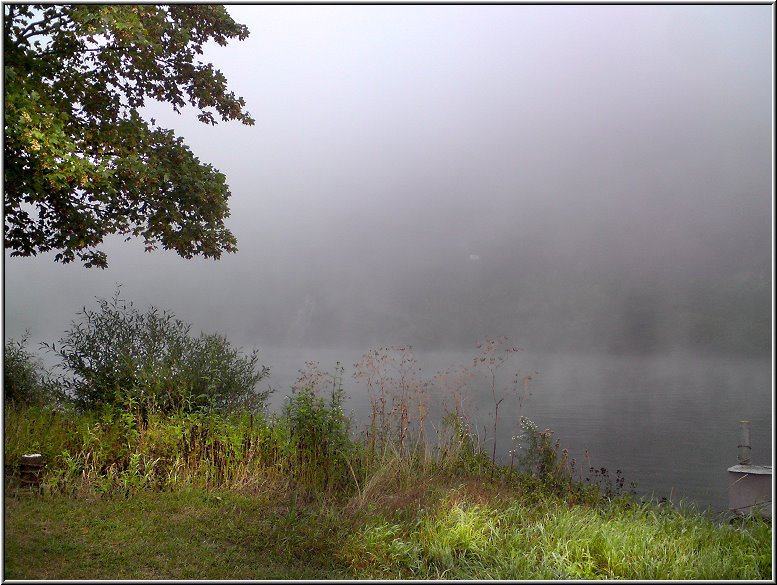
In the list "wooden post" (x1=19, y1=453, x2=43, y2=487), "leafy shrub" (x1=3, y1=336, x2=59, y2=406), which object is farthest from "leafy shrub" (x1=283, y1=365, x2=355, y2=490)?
"leafy shrub" (x1=3, y1=336, x2=59, y2=406)

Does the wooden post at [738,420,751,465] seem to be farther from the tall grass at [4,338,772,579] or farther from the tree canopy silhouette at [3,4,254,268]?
the tree canopy silhouette at [3,4,254,268]

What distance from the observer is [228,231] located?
8.15 metres

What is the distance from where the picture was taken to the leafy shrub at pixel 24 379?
8562mm

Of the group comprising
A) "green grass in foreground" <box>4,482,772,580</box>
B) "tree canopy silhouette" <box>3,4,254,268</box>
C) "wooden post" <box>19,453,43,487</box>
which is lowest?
"green grass in foreground" <box>4,482,772,580</box>

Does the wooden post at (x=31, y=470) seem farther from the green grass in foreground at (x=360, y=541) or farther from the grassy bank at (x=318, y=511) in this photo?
the green grass in foreground at (x=360, y=541)

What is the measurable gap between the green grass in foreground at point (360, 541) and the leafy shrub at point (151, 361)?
2281 millimetres

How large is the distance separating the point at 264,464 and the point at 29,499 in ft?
6.99

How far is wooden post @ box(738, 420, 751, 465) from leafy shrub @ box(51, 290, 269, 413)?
6.10 meters

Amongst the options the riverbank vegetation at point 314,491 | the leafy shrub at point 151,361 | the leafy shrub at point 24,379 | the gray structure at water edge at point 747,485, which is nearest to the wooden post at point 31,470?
the riverbank vegetation at point 314,491

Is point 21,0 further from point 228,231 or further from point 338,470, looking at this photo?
point 338,470

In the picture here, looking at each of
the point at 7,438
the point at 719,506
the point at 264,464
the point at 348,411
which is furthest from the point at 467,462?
the point at 7,438

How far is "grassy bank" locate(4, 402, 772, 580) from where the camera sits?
4230 millimetres

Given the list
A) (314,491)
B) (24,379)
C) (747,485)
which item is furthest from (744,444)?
(24,379)

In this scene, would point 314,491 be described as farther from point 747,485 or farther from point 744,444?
point 744,444
